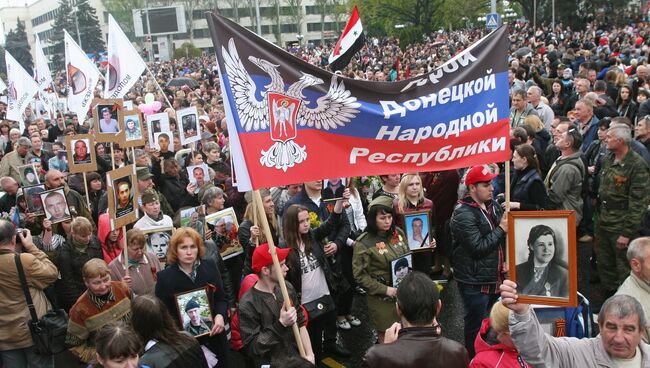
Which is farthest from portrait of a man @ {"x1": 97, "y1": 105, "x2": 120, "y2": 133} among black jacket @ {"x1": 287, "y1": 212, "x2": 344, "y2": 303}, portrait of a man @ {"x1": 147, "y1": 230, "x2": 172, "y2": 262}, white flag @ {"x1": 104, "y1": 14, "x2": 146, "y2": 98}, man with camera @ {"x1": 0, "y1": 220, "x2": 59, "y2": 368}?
black jacket @ {"x1": 287, "y1": 212, "x2": 344, "y2": 303}

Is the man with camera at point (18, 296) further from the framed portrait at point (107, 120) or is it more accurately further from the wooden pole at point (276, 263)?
the framed portrait at point (107, 120)

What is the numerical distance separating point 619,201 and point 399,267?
8.78ft

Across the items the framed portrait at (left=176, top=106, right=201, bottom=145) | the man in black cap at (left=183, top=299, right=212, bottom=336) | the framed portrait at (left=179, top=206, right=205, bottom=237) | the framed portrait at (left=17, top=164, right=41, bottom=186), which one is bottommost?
the man in black cap at (left=183, top=299, right=212, bottom=336)

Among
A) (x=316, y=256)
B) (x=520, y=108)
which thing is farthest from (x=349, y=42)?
(x=316, y=256)

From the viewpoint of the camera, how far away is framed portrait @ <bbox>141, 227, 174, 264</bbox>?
6.48 meters

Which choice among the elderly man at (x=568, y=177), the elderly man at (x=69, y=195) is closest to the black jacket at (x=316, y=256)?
the elderly man at (x=568, y=177)

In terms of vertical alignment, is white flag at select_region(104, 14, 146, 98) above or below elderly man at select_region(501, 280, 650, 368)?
above

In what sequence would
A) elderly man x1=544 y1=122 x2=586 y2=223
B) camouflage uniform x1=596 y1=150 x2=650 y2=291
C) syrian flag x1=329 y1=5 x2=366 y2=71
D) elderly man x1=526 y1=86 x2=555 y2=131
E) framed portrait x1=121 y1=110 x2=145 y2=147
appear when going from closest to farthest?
camouflage uniform x1=596 y1=150 x2=650 y2=291, elderly man x1=544 y1=122 x2=586 y2=223, framed portrait x1=121 y1=110 x2=145 y2=147, elderly man x1=526 y1=86 x2=555 y2=131, syrian flag x1=329 y1=5 x2=366 y2=71

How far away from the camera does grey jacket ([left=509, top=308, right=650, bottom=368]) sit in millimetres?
3318

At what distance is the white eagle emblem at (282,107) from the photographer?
4.30 m

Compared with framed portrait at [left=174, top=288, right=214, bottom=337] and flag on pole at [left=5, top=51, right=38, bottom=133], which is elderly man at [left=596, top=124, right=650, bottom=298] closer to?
framed portrait at [left=174, top=288, right=214, bottom=337]

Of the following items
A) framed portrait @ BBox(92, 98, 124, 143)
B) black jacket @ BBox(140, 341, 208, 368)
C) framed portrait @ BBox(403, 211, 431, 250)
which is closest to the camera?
black jacket @ BBox(140, 341, 208, 368)

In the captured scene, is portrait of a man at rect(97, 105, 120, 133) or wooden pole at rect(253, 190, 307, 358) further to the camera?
portrait of a man at rect(97, 105, 120, 133)

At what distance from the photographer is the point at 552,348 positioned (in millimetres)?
3453
